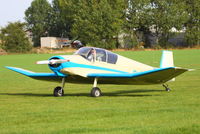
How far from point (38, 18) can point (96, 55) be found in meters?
109

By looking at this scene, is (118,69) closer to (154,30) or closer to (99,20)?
(99,20)

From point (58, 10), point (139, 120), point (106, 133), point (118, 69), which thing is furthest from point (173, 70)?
point (58, 10)

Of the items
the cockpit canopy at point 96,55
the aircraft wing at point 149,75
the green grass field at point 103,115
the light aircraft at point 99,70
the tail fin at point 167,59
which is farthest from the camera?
the tail fin at point 167,59

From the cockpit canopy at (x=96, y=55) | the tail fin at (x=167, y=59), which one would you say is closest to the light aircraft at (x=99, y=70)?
the cockpit canopy at (x=96, y=55)

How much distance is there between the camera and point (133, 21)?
8325 cm

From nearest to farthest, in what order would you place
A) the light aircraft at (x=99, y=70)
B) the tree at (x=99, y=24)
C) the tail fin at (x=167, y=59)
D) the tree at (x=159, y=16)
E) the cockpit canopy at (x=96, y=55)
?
the light aircraft at (x=99, y=70) < the cockpit canopy at (x=96, y=55) < the tail fin at (x=167, y=59) < the tree at (x=99, y=24) < the tree at (x=159, y=16)

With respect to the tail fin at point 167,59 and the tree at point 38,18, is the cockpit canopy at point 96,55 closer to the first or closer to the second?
the tail fin at point 167,59

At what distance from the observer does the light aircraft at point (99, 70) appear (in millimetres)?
15289

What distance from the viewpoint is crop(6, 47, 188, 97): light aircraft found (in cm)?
1529

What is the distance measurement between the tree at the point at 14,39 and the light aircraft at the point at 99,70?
60.0 metres

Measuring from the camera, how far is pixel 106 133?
8.66 m

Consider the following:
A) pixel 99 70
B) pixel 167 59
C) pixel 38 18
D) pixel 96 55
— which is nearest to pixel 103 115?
pixel 99 70

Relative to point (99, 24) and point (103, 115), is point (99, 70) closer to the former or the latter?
point (103, 115)

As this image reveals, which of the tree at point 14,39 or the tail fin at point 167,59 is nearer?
the tail fin at point 167,59
